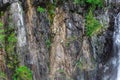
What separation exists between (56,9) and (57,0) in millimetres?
517

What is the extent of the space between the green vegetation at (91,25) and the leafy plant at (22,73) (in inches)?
173

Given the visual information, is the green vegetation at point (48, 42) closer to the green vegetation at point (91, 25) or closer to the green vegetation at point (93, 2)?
the green vegetation at point (91, 25)

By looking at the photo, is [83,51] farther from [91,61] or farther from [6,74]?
[6,74]

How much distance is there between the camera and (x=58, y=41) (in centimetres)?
2019

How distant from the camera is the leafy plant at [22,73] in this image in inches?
725

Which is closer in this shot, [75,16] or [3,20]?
[3,20]

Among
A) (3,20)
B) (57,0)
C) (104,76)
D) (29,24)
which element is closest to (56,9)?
(57,0)

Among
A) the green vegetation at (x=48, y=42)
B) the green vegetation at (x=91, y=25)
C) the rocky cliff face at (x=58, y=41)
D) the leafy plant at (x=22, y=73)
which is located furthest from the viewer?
the green vegetation at (x=91, y=25)

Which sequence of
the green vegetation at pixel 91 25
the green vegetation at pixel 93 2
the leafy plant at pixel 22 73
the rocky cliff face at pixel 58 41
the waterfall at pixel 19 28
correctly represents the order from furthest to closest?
the green vegetation at pixel 93 2
the green vegetation at pixel 91 25
the rocky cliff face at pixel 58 41
the waterfall at pixel 19 28
the leafy plant at pixel 22 73

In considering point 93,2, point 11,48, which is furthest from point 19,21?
point 93,2

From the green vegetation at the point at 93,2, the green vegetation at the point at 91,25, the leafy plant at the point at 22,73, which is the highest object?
→ the green vegetation at the point at 93,2

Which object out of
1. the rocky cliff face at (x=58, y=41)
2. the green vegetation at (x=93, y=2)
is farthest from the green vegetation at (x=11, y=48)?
the green vegetation at (x=93, y=2)

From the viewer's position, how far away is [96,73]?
20.4 meters

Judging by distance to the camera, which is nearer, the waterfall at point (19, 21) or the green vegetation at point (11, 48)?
the green vegetation at point (11, 48)
